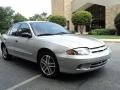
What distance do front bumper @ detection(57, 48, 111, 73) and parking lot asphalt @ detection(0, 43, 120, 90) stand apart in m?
0.32

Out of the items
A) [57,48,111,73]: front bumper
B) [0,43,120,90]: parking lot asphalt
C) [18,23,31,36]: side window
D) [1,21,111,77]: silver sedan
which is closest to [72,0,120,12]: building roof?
[18,23,31,36]: side window

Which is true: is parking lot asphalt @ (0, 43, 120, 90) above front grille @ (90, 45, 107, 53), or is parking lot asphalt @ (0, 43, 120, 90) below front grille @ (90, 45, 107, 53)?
below

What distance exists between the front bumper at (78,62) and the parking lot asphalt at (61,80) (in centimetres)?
32

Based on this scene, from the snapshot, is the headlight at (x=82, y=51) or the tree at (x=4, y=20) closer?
the headlight at (x=82, y=51)

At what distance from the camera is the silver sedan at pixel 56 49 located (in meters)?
6.04

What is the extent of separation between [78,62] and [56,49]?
71 centimetres

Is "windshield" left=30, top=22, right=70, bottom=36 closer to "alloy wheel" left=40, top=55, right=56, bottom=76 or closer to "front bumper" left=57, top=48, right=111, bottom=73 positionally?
"alloy wheel" left=40, top=55, right=56, bottom=76

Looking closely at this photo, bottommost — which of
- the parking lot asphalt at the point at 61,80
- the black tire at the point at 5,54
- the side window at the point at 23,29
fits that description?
the parking lot asphalt at the point at 61,80

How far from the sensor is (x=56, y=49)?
248 inches

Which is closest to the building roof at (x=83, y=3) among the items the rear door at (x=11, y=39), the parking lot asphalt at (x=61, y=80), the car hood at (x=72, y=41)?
A: the rear door at (x=11, y=39)

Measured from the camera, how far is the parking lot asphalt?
5.77m

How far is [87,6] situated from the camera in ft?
143

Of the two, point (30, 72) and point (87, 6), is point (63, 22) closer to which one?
point (87, 6)

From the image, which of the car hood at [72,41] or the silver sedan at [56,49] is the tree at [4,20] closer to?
the silver sedan at [56,49]
